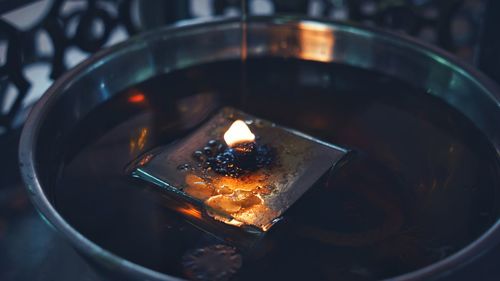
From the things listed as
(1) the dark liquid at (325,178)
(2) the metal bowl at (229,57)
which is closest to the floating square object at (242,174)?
(1) the dark liquid at (325,178)

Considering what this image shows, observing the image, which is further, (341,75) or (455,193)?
(341,75)

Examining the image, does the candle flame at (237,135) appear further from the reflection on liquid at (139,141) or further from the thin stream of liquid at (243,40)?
the thin stream of liquid at (243,40)

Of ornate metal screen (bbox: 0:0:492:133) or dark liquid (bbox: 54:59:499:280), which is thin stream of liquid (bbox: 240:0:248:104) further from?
ornate metal screen (bbox: 0:0:492:133)

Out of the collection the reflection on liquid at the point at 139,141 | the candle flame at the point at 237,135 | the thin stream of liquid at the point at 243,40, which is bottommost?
the reflection on liquid at the point at 139,141

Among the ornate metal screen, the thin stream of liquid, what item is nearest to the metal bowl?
the thin stream of liquid

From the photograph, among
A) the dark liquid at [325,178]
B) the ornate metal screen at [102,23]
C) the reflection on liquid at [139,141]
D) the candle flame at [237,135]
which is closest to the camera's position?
the dark liquid at [325,178]

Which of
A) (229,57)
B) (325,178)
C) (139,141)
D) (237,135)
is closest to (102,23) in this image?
(229,57)

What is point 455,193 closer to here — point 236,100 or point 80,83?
point 236,100

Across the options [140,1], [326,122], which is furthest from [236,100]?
[140,1]
